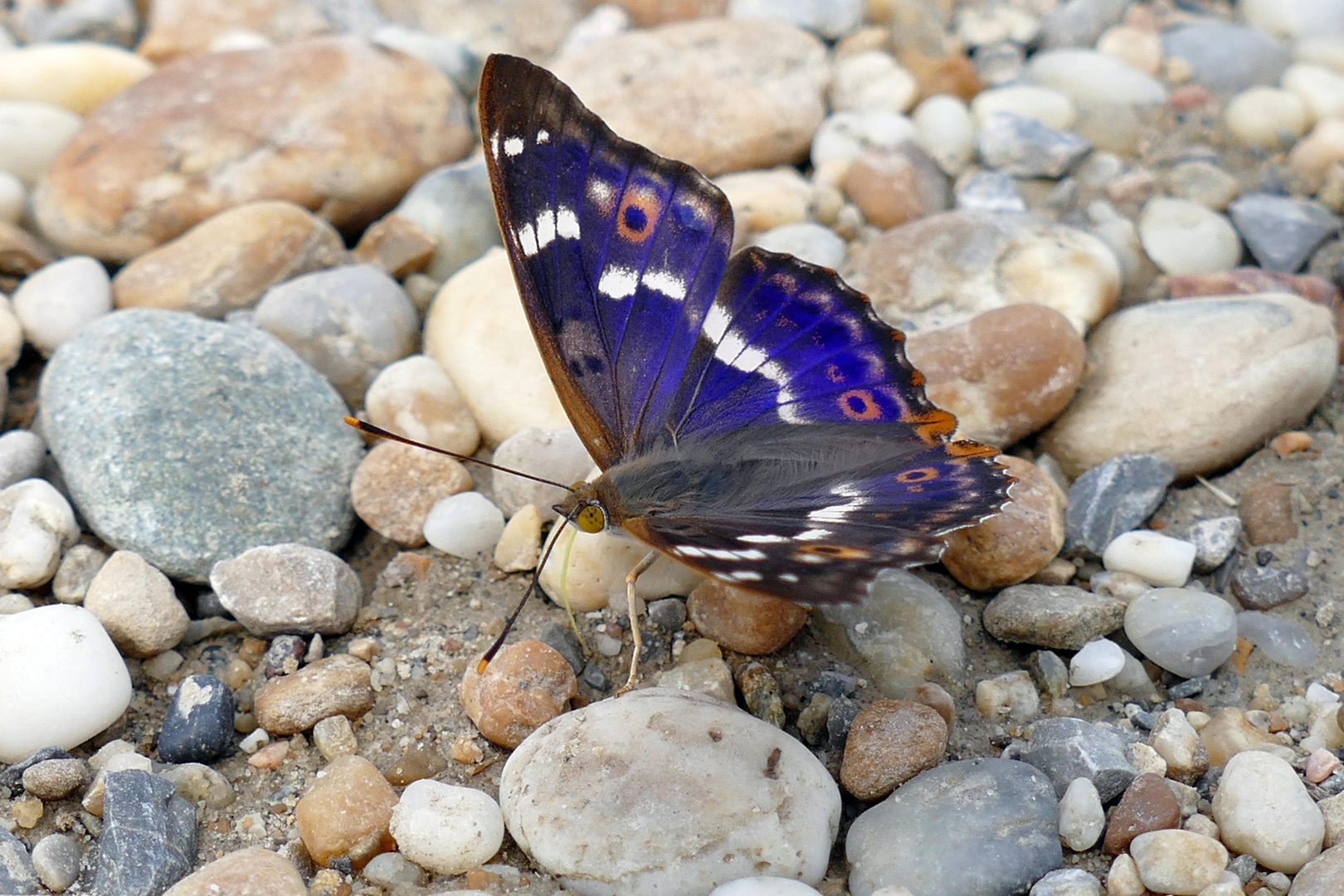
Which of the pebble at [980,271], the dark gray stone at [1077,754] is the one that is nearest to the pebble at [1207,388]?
the pebble at [980,271]

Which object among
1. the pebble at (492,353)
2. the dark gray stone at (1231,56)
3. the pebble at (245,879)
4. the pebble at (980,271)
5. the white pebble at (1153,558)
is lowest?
the pebble at (245,879)

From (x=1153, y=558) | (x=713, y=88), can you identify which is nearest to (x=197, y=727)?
(x=1153, y=558)

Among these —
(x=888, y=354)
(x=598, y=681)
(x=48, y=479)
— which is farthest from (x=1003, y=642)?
(x=48, y=479)

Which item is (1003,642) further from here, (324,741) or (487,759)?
(324,741)

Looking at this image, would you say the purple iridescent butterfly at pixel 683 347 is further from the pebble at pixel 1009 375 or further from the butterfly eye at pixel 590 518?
the pebble at pixel 1009 375

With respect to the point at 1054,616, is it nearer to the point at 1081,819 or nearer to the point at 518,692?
the point at 1081,819

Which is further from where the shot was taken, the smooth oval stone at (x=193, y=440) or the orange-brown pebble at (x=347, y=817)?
the smooth oval stone at (x=193, y=440)

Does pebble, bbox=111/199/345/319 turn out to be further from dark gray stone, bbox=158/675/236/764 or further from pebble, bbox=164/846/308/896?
pebble, bbox=164/846/308/896

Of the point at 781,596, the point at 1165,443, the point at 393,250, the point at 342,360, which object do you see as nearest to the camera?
the point at 781,596
